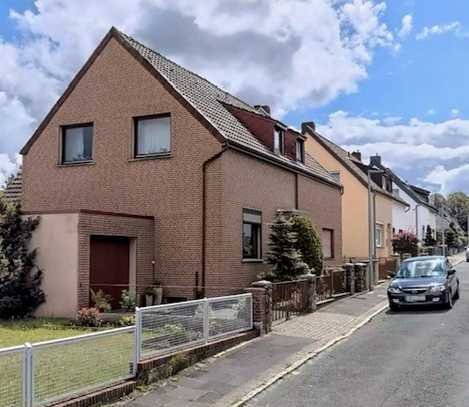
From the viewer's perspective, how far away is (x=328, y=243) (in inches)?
1075

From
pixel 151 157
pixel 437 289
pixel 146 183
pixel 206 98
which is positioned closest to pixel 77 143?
pixel 151 157

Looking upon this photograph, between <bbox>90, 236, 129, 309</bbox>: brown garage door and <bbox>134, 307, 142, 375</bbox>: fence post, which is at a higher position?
<bbox>90, 236, 129, 309</bbox>: brown garage door

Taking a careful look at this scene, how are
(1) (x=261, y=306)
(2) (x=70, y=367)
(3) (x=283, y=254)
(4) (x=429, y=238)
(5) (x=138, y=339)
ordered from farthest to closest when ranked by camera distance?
(4) (x=429, y=238) < (3) (x=283, y=254) < (1) (x=261, y=306) < (5) (x=138, y=339) < (2) (x=70, y=367)

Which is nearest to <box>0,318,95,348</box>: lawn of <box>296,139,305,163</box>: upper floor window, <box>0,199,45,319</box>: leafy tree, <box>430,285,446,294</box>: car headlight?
<box>0,199,45,319</box>: leafy tree

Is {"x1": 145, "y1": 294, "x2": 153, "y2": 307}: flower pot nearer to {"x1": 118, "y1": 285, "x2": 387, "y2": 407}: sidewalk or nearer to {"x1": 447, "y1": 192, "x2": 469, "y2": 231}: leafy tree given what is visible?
{"x1": 118, "y1": 285, "x2": 387, "y2": 407}: sidewalk

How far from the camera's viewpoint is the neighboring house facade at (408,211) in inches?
1915

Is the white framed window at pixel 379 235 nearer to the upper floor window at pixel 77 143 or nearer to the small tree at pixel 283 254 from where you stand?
the small tree at pixel 283 254

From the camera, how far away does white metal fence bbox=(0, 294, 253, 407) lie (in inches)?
257

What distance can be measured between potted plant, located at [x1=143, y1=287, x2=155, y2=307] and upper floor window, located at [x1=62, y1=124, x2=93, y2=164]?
5.37m

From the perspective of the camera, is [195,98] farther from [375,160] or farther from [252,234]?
[375,160]

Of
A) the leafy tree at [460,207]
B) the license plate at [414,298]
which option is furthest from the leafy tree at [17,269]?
the leafy tree at [460,207]

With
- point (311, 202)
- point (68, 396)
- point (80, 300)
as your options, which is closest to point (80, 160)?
point (80, 300)

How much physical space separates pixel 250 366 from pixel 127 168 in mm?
10586

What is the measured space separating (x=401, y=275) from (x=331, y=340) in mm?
6735
